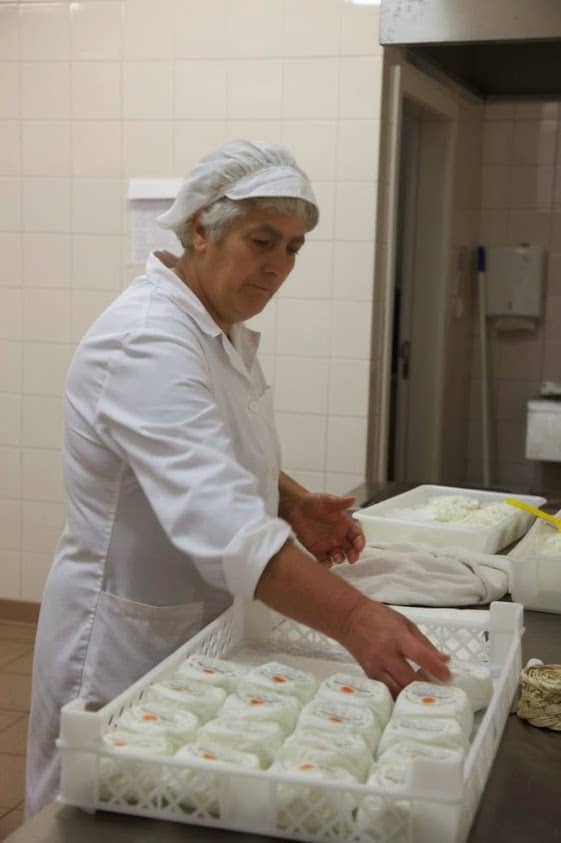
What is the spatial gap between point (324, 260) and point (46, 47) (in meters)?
1.23

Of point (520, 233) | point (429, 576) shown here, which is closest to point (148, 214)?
point (520, 233)

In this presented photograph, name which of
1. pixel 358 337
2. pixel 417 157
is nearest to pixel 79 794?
pixel 358 337

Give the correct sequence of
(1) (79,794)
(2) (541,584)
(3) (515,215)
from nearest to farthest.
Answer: (1) (79,794) < (2) (541,584) < (3) (515,215)

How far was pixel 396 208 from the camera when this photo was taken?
3459 mm

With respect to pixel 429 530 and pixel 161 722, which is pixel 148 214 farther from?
pixel 161 722

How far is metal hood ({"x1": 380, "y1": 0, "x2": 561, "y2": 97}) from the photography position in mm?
1693

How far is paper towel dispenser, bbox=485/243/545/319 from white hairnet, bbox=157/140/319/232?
10.6 feet

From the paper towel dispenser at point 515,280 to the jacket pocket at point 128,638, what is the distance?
342 centimetres

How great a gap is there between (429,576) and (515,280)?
3100 mm

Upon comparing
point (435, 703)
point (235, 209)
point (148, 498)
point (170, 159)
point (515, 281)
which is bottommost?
point (435, 703)

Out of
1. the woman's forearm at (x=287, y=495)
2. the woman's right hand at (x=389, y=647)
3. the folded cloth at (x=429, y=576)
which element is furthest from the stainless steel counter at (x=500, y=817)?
the woman's forearm at (x=287, y=495)

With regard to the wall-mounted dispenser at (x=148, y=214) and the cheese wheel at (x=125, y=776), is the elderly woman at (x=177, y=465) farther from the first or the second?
the wall-mounted dispenser at (x=148, y=214)

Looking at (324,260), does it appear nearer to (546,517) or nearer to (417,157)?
(417,157)

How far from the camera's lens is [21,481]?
3.82 metres
